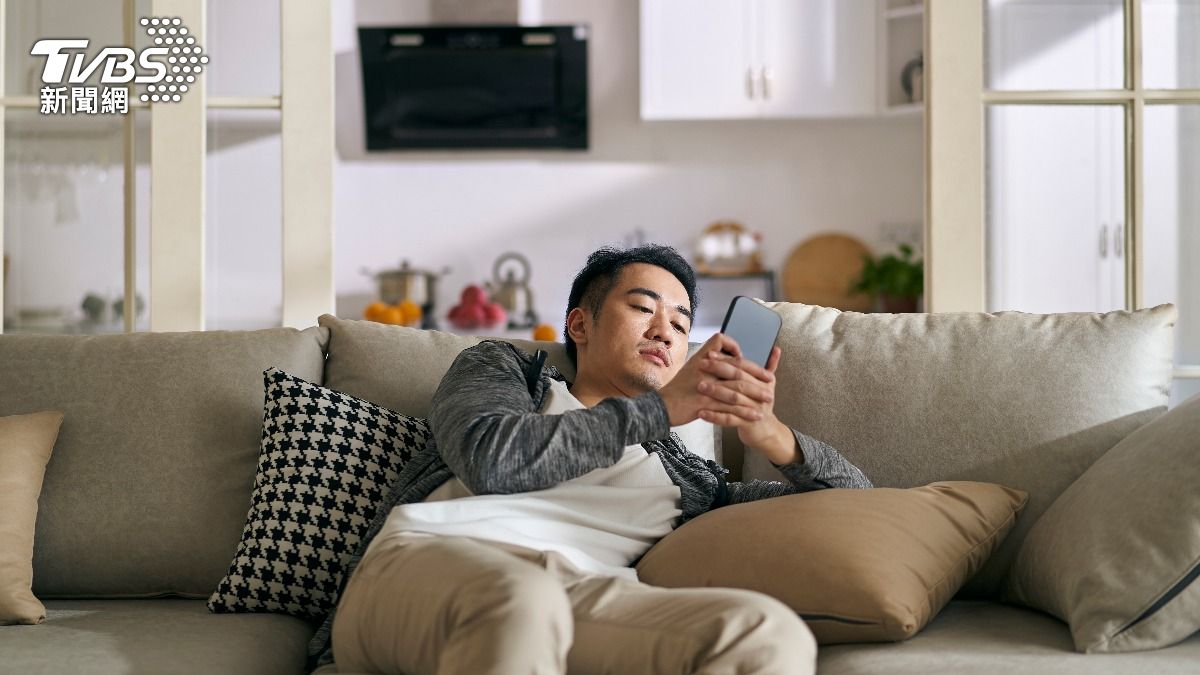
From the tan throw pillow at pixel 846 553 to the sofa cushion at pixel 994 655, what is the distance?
27 mm

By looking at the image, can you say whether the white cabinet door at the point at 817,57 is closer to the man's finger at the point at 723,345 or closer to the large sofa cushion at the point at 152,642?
the man's finger at the point at 723,345

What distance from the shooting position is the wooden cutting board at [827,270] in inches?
206

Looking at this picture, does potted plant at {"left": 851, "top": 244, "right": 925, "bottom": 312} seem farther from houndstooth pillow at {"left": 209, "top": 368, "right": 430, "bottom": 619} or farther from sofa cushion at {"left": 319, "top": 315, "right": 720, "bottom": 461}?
houndstooth pillow at {"left": 209, "top": 368, "right": 430, "bottom": 619}

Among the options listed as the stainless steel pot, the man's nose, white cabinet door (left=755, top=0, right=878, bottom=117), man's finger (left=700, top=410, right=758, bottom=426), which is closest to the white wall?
the stainless steel pot

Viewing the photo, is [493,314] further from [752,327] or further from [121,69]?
[752,327]

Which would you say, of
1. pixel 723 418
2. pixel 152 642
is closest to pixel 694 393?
pixel 723 418

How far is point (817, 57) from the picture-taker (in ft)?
16.4

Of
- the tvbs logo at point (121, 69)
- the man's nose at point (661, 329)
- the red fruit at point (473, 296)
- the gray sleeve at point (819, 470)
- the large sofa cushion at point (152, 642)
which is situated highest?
the tvbs logo at point (121, 69)

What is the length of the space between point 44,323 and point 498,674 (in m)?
3.60

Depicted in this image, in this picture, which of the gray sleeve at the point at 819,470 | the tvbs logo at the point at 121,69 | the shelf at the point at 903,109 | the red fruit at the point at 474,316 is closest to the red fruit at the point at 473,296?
the red fruit at the point at 474,316

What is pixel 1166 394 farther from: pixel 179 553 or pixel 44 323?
pixel 44 323

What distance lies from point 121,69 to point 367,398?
3.52 ft

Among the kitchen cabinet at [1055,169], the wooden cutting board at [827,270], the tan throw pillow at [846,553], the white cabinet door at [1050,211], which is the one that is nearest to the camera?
the tan throw pillow at [846,553]

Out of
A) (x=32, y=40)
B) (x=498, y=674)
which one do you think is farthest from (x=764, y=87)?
(x=498, y=674)
